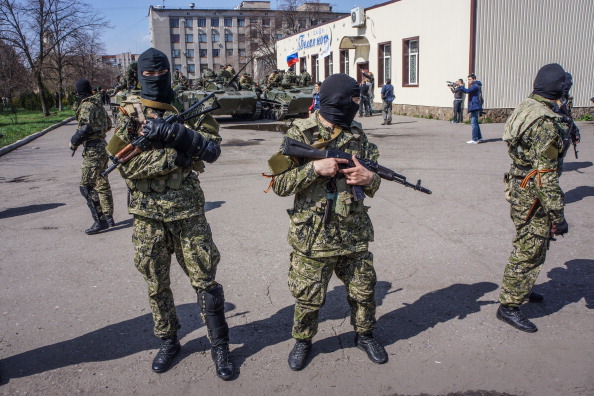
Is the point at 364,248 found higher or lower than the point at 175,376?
higher

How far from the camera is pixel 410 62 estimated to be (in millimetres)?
22922

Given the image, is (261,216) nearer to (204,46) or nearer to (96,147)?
(96,147)

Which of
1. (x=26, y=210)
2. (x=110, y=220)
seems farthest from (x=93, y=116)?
(x=26, y=210)

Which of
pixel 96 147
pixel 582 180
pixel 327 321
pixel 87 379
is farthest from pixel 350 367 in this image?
pixel 582 180

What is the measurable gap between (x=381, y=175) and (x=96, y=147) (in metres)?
4.43

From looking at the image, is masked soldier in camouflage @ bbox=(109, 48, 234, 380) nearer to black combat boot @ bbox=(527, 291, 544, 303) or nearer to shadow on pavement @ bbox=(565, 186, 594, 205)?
black combat boot @ bbox=(527, 291, 544, 303)

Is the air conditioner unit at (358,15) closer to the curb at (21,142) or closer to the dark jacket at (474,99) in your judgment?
the dark jacket at (474,99)

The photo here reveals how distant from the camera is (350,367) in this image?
333cm

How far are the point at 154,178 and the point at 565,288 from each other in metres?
3.54

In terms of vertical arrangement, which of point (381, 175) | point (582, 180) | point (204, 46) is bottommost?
point (582, 180)

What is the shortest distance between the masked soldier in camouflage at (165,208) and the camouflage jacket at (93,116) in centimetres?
335

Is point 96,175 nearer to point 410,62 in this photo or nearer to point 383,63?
point 410,62

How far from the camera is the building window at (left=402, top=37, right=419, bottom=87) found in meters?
22.1

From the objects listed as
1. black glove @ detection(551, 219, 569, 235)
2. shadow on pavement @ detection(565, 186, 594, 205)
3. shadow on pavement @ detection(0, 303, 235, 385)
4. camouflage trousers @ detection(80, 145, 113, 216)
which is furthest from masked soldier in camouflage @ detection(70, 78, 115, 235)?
shadow on pavement @ detection(565, 186, 594, 205)
